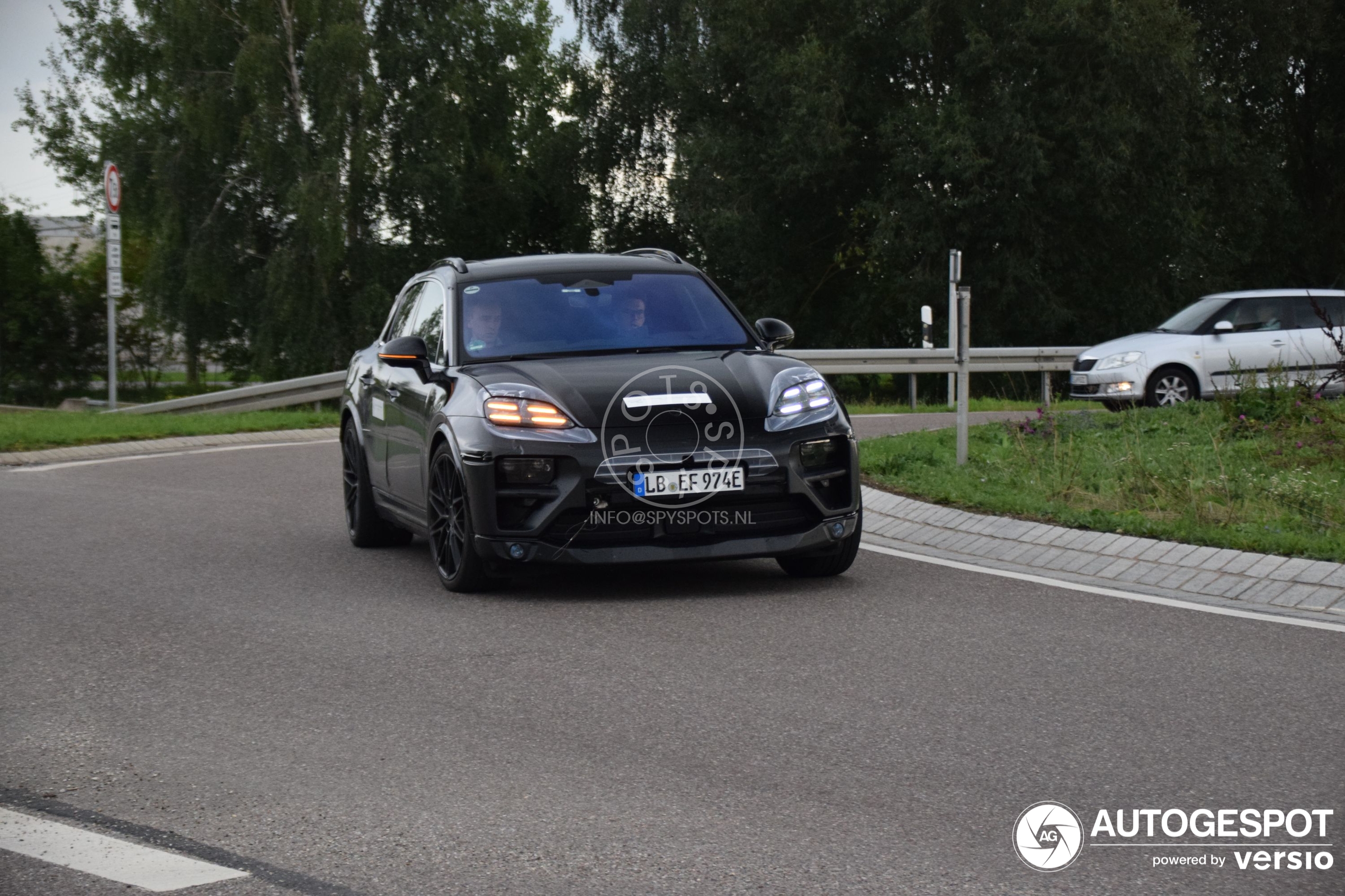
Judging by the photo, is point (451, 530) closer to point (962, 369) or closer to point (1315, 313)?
point (962, 369)

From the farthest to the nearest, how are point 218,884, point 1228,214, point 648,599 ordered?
point 1228,214 → point 648,599 → point 218,884

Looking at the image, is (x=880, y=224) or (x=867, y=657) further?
(x=880, y=224)

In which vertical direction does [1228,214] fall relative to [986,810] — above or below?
above

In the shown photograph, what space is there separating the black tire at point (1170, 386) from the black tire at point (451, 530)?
42.9 feet

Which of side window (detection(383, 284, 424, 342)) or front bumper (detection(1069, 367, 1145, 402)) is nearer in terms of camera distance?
side window (detection(383, 284, 424, 342))

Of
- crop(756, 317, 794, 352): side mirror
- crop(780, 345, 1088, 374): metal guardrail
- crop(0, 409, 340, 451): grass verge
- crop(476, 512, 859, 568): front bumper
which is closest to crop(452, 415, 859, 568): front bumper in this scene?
crop(476, 512, 859, 568): front bumper

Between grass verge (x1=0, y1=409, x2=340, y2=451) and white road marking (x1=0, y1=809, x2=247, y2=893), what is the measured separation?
1331 centimetres

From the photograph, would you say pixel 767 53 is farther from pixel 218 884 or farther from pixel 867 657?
pixel 218 884

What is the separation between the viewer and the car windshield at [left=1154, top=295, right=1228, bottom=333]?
67.2 ft

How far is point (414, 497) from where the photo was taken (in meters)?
9.37

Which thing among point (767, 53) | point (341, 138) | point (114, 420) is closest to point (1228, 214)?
point (767, 53)


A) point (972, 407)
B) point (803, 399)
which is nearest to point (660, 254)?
point (803, 399)

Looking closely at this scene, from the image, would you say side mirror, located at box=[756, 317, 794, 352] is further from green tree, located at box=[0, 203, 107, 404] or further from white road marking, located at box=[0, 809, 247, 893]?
green tree, located at box=[0, 203, 107, 404]

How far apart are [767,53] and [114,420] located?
19570 millimetres
